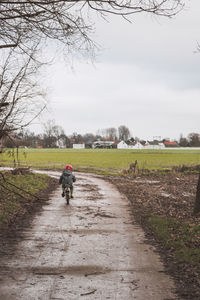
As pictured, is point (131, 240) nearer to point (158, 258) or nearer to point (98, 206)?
point (158, 258)

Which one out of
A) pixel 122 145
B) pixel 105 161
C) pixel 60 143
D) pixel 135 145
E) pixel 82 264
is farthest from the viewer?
pixel 135 145

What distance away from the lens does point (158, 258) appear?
6484 millimetres

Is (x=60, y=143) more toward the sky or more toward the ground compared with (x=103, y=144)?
more toward the sky

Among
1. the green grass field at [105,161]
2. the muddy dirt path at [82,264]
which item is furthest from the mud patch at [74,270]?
the green grass field at [105,161]

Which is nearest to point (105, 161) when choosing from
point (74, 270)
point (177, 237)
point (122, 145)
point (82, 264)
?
point (177, 237)

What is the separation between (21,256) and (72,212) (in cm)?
519

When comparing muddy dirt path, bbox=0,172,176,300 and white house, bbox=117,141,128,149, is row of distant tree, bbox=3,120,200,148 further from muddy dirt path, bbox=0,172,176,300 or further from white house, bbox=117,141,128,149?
muddy dirt path, bbox=0,172,176,300

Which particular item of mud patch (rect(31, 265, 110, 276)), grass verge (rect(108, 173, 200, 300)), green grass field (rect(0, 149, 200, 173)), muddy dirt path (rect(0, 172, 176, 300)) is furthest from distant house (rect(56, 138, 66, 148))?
mud patch (rect(31, 265, 110, 276))

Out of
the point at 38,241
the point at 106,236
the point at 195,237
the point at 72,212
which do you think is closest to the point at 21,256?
the point at 38,241

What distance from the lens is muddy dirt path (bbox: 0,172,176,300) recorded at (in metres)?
4.71

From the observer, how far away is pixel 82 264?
19.6ft

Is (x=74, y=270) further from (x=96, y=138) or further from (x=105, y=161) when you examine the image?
(x=96, y=138)

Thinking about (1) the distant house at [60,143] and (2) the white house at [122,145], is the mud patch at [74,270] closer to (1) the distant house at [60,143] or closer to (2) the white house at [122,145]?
(1) the distant house at [60,143]

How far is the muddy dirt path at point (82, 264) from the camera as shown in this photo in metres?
4.71
